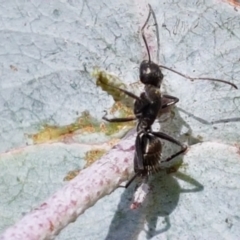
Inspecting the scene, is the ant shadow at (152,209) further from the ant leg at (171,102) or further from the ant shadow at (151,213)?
the ant leg at (171,102)

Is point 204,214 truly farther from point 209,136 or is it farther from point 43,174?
point 43,174

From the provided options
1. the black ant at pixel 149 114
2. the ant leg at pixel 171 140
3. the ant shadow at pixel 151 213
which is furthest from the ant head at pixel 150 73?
the ant shadow at pixel 151 213

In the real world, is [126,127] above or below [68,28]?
below

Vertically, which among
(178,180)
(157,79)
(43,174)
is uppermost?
(157,79)

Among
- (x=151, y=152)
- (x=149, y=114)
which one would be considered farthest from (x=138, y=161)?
(x=149, y=114)

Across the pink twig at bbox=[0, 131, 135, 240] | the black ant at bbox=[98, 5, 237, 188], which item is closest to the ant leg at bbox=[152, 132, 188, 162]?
the black ant at bbox=[98, 5, 237, 188]

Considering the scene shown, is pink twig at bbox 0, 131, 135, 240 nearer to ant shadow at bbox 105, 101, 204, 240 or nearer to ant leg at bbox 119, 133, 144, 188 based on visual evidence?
ant leg at bbox 119, 133, 144, 188

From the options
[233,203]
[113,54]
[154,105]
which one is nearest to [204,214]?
[233,203]
